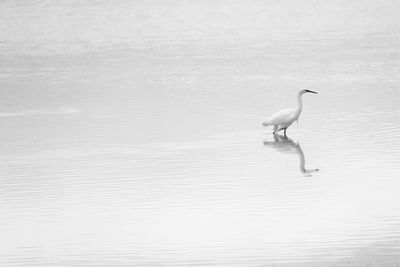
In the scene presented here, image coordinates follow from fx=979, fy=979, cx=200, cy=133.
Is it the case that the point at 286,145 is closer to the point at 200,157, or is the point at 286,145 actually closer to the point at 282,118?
the point at 282,118

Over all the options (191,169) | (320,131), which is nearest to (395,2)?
(320,131)

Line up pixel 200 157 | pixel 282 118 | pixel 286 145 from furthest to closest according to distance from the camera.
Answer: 1. pixel 282 118
2. pixel 286 145
3. pixel 200 157

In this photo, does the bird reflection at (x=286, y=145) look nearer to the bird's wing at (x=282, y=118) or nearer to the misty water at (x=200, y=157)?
the misty water at (x=200, y=157)

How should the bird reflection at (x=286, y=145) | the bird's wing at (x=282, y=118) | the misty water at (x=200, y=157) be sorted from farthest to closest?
1. the bird's wing at (x=282, y=118)
2. the bird reflection at (x=286, y=145)
3. the misty water at (x=200, y=157)

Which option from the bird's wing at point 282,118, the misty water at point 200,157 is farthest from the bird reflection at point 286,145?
the bird's wing at point 282,118

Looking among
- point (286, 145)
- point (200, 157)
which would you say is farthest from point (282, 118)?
point (200, 157)

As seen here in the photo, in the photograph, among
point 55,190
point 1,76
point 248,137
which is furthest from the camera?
point 1,76

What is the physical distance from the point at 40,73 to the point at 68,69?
49.6 inches

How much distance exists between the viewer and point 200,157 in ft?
55.9

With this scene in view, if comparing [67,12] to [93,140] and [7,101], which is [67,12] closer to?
[7,101]

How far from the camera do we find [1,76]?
32.8m

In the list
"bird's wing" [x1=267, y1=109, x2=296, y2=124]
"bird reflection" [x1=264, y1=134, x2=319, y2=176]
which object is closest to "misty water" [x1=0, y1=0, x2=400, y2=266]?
"bird reflection" [x1=264, y1=134, x2=319, y2=176]

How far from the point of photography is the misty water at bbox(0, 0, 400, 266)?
38.0 feet

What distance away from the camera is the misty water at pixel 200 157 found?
38.0 feet
